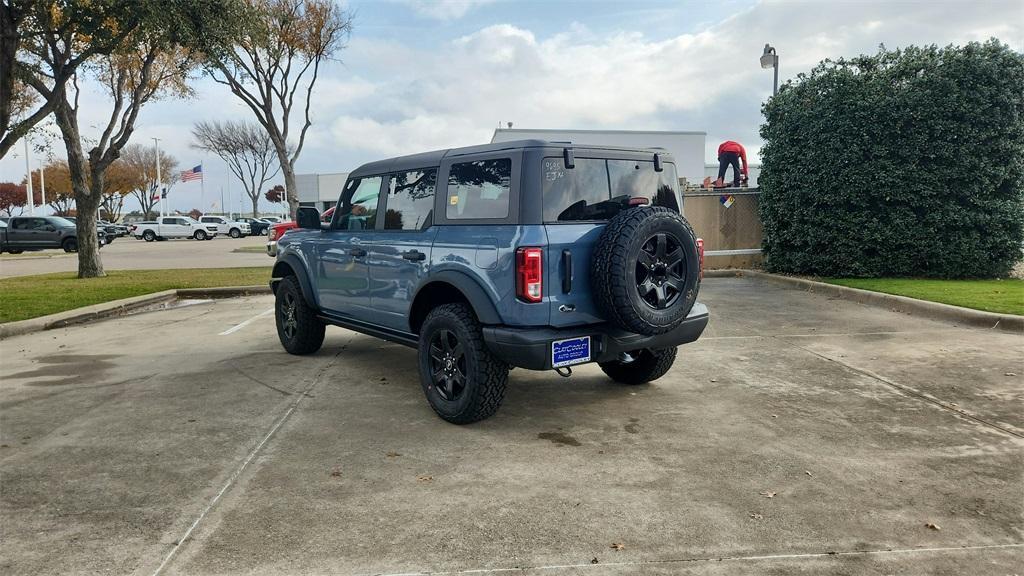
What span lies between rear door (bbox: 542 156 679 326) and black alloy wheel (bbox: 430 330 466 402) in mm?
796

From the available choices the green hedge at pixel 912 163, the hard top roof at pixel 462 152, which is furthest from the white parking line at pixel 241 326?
the green hedge at pixel 912 163

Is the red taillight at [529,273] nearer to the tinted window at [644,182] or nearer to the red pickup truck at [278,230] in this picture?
the tinted window at [644,182]

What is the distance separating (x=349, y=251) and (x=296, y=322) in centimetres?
138

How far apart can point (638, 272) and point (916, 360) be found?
381 centimetres

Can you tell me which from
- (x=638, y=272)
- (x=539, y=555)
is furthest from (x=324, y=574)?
(x=638, y=272)

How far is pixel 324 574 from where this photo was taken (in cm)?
289

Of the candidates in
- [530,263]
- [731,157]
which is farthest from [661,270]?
[731,157]

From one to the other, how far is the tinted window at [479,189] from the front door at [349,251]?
1.12m

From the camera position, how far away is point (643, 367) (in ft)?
19.4

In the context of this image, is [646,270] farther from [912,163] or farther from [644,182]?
[912,163]

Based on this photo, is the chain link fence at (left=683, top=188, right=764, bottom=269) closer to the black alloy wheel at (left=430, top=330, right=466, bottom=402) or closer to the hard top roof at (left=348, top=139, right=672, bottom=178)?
the hard top roof at (left=348, top=139, right=672, bottom=178)

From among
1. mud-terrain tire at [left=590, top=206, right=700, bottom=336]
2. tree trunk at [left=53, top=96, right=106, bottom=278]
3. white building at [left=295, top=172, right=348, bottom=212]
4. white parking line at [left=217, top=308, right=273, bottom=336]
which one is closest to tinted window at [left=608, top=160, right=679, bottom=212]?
mud-terrain tire at [left=590, top=206, right=700, bottom=336]

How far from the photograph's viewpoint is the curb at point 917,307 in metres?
8.20

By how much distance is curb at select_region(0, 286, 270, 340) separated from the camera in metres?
9.13
